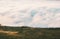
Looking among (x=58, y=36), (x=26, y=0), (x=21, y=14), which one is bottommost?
(x=58, y=36)

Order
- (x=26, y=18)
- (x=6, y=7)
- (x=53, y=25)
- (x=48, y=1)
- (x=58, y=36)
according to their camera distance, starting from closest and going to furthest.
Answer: (x=58, y=36) → (x=53, y=25) → (x=26, y=18) → (x=6, y=7) → (x=48, y=1)

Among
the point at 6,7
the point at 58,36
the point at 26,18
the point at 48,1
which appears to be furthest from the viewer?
the point at 48,1

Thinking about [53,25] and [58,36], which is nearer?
[58,36]

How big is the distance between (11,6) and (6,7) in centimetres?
5

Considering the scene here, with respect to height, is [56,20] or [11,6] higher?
[11,6]

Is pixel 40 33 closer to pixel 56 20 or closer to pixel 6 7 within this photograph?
pixel 56 20

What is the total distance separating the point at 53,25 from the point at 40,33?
0.54 ft

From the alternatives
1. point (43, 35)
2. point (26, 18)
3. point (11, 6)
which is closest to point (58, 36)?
point (43, 35)

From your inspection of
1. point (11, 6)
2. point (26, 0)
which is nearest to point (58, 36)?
point (11, 6)

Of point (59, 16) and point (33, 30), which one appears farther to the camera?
point (59, 16)

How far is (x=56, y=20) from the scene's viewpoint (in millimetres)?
983

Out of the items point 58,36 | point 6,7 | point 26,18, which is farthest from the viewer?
point 6,7

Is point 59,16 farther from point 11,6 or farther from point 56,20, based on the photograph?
point 11,6

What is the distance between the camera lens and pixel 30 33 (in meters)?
0.79
